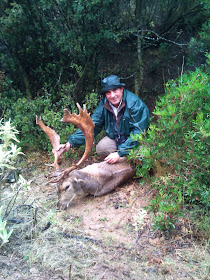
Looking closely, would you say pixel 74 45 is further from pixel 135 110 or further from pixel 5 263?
pixel 5 263

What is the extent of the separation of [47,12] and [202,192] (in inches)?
190

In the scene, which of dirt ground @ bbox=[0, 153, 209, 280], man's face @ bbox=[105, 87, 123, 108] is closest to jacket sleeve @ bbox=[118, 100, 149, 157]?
man's face @ bbox=[105, 87, 123, 108]

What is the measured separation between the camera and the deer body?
395 cm

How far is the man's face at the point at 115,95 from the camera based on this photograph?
14.3ft

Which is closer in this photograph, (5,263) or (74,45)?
(5,263)

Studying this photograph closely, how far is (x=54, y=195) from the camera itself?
4.42 m

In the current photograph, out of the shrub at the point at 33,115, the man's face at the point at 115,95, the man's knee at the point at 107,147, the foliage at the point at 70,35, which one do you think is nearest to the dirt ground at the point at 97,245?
the man's knee at the point at 107,147

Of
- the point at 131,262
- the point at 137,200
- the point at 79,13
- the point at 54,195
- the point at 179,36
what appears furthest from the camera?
the point at 179,36

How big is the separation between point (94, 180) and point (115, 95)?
4.51ft

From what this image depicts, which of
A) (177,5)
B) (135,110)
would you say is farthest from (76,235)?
(177,5)

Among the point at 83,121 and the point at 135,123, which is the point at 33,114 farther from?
the point at 135,123

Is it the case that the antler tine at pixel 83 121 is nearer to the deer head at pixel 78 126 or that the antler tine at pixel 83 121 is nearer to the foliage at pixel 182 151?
the deer head at pixel 78 126

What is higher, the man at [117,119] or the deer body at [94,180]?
the man at [117,119]

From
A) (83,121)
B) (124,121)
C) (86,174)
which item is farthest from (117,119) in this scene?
(86,174)
